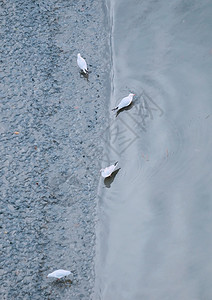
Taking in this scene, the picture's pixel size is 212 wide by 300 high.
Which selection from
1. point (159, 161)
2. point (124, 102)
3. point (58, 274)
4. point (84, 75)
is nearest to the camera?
point (58, 274)

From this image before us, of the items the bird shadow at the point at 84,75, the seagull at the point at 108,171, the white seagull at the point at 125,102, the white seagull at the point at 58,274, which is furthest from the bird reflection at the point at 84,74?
the white seagull at the point at 58,274

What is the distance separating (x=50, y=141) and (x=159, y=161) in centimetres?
110

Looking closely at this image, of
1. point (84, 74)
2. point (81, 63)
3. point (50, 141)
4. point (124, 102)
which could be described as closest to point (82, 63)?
point (81, 63)

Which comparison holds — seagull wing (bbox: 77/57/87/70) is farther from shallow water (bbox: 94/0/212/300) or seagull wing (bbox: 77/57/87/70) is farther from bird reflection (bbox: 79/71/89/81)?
shallow water (bbox: 94/0/212/300)

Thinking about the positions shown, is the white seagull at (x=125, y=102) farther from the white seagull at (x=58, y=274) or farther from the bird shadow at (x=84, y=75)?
the white seagull at (x=58, y=274)

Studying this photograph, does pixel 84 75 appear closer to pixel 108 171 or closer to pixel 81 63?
pixel 81 63

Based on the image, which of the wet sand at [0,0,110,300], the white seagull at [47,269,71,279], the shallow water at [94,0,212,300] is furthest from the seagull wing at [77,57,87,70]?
the white seagull at [47,269,71,279]

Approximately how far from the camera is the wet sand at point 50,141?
310 cm

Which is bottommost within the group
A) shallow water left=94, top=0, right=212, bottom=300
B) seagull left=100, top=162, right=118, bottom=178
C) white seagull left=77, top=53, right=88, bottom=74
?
shallow water left=94, top=0, right=212, bottom=300

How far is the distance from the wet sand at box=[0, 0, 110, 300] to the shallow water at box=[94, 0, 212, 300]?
178 millimetres

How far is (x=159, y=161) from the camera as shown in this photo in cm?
374

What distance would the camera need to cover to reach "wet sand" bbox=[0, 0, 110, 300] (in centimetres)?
310

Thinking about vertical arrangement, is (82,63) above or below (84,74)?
above

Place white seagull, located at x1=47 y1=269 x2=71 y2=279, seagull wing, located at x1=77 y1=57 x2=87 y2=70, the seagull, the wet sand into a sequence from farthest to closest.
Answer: seagull wing, located at x1=77 y1=57 x2=87 y2=70 → the seagull → the wet sand → white seagull, located at x1=47 y1=269 x2=71 y2=279
